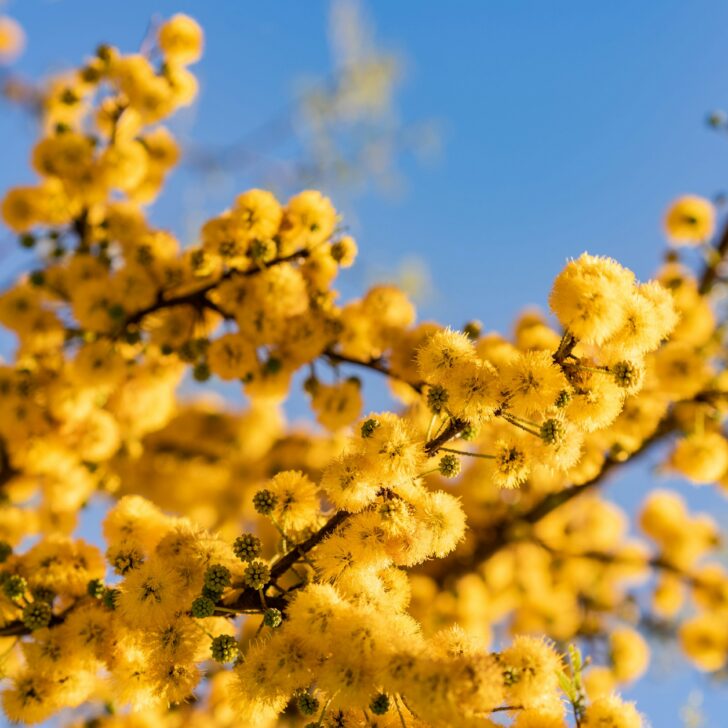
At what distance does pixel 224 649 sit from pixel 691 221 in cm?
410

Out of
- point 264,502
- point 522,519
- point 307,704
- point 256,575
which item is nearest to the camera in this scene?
point 307,704

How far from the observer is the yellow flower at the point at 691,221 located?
466 cm

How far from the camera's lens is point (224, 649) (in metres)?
2.38

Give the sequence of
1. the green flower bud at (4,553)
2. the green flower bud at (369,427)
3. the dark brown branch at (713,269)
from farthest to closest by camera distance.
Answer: the dark brown branch at (713,269)
the green flower bud at (4,553)
the green flower bud at (369,427)

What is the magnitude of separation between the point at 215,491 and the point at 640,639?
431cm

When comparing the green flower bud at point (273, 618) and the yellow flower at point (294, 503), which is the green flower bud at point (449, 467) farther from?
the green flower bud at point (273, 618)

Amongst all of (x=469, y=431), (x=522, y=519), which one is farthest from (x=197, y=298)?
(x=522, y=519)

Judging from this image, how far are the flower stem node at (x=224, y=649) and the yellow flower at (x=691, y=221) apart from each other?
399 cm

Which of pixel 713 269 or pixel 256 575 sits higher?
pixel 713 269

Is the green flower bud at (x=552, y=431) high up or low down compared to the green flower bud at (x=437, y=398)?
down

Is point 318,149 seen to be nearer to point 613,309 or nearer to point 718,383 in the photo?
point 718,383

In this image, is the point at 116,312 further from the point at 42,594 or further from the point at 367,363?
the point at 42,594

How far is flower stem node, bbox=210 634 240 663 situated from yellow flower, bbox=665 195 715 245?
13.1 ft

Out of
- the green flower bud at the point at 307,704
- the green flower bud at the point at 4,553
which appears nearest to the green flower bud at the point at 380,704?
the green flower bud at the point at 307,704
